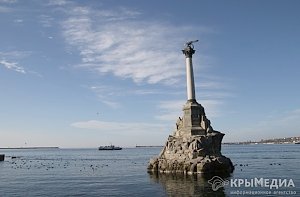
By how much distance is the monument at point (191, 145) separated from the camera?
186 ft

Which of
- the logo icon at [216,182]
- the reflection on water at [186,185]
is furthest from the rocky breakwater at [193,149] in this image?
the logo icon at [216,182]

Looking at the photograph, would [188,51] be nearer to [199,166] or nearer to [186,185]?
[199,166]

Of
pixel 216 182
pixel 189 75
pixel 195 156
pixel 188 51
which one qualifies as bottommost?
pixel 216 182

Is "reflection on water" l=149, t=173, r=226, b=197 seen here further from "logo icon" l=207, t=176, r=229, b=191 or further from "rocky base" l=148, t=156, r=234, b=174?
"rocky base" l=148, t=156, r=234, b=174

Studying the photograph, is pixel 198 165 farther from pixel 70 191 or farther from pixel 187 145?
pixel 70 191

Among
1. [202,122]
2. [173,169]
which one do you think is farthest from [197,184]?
[202,122]

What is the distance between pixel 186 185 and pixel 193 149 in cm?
1281

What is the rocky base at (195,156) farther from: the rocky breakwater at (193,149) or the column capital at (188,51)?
the column capital at (188,51)

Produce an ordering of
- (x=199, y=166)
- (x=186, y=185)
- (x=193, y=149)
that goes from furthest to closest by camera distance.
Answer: (x=193, y=149)
(x=199, y=166)
(x=186, y=185)

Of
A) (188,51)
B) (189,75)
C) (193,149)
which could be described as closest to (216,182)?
(193,149)

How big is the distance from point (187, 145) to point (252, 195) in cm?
2196

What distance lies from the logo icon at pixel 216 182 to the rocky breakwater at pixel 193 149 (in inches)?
199

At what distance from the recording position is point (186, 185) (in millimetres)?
45219

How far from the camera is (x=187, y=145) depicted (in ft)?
192
